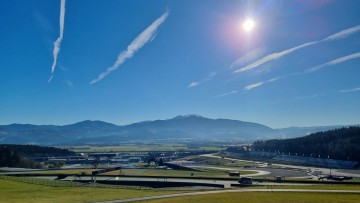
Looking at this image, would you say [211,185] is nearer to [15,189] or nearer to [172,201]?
[172,201]

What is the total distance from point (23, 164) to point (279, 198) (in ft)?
487

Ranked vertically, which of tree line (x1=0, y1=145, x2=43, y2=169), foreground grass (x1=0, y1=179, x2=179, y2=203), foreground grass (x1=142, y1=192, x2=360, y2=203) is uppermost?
tree line (x1=0, y1=145, x2=43, y2=169)

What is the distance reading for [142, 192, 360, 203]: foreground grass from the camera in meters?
55.2

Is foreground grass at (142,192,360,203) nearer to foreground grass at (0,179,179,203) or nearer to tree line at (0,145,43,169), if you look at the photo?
foreground grass at (0,179,179,203)

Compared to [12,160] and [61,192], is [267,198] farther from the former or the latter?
[12,160]

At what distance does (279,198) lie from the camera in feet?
189

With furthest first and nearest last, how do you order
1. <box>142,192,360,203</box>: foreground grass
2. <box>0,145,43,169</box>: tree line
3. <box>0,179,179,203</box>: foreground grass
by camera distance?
<box>0,145,43,169</box>: tree line, <box>0,179,179,203</box>: foreground grass, <box>142,192,360,203</box>: foreground grass

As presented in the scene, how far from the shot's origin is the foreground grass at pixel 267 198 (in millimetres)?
55184

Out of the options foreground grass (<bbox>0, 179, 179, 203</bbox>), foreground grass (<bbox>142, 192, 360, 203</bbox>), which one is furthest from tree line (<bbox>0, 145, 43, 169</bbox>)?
foreground grass (<bbox>142, 192, 360, 203</bbox>)

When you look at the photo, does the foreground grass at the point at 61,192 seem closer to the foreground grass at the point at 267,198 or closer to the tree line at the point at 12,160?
the foreground grass at the point at 267,198

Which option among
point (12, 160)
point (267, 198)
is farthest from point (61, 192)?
point (12, 160)

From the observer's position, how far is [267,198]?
5781cm

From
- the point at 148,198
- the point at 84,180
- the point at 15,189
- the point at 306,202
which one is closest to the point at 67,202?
the point at 148,198

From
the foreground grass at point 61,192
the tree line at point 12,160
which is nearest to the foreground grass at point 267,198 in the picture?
the foreground grass at point 61,192
